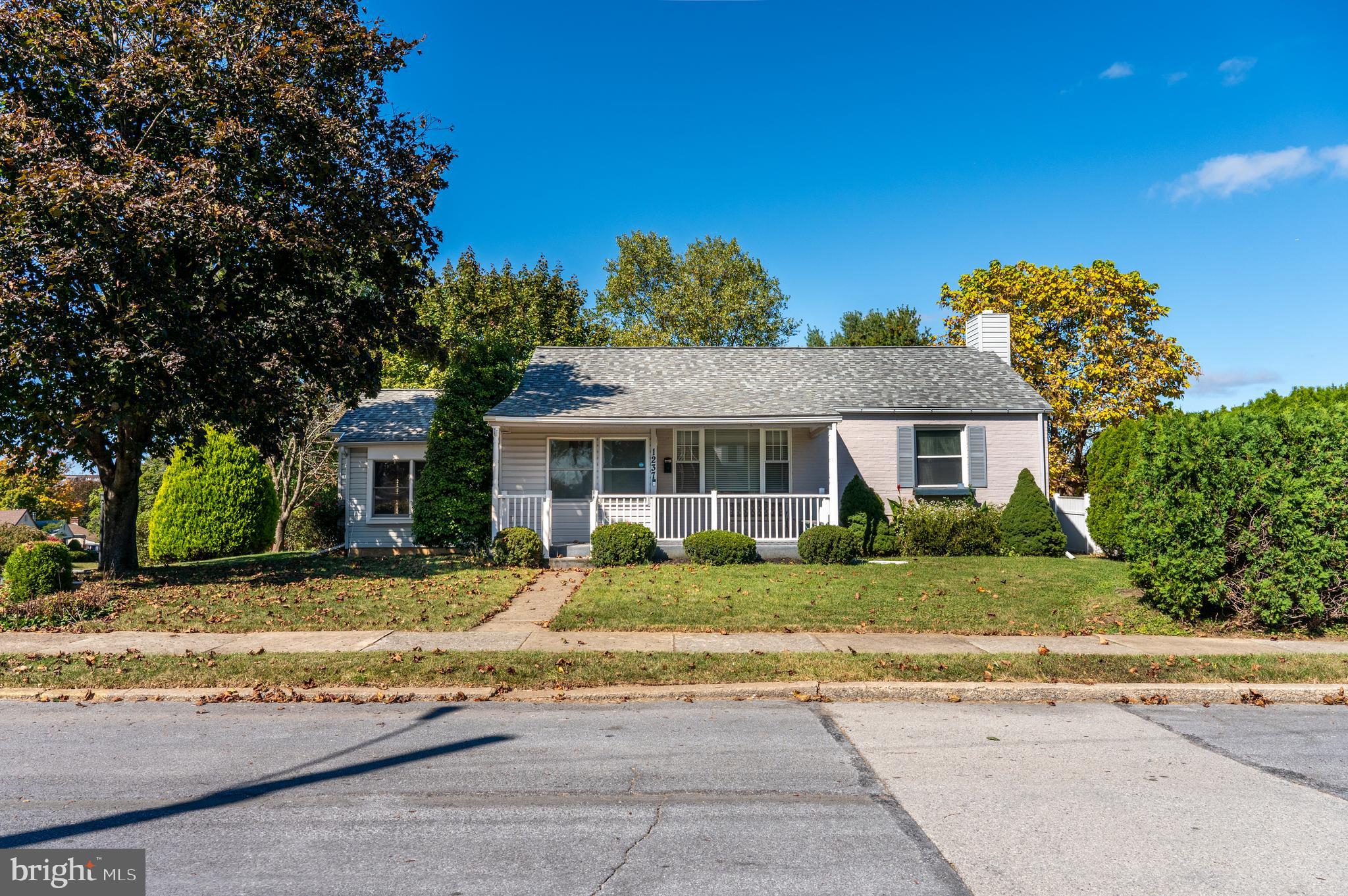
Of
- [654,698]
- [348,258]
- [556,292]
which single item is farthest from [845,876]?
[556,292]

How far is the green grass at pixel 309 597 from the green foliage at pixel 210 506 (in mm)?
4083

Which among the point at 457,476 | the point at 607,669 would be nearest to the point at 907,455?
the point at 457,476

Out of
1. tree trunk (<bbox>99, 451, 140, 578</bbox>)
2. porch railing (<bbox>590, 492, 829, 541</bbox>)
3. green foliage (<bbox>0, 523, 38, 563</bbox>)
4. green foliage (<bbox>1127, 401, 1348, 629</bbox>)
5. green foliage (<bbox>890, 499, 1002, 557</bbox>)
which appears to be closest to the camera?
green foliage (<bbox>1127, 401, 1348, 629</bbox>)

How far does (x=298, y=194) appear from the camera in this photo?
1277cm

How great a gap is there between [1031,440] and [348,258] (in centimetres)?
1536

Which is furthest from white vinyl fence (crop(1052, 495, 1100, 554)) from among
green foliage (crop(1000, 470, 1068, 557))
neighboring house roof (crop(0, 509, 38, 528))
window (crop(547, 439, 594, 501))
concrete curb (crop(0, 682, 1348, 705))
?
neighboring house roof (crop(0, 509, 38, 528))

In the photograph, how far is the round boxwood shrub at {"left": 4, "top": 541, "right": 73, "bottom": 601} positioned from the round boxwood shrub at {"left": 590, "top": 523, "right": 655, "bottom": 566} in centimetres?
836

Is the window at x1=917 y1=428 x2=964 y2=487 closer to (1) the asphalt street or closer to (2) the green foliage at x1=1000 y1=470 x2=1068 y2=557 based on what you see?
(2) the green foliage at x1=1000 y1=470 x2=1068 y2=557

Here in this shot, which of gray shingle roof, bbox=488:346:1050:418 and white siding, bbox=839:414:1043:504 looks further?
white siding, bbox=839:414:1043:504

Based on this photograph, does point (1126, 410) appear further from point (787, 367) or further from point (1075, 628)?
point (1075, 628)

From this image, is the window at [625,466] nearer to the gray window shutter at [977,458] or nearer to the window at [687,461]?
the window at [687,461]

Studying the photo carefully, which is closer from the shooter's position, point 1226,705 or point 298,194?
point 1226,705

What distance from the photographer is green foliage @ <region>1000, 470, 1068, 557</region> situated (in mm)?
17266

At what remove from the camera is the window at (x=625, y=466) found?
18484 mm
